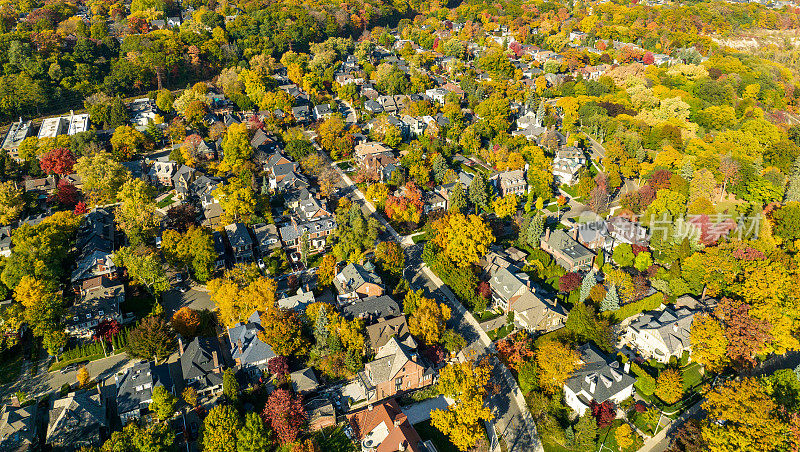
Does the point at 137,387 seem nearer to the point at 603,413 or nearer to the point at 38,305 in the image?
the point at 38,305

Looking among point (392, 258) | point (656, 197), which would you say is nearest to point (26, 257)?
point (392, 258)

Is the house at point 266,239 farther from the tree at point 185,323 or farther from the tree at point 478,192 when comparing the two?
the tree at point 478,192

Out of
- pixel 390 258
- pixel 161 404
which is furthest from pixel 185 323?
pixel 390 258

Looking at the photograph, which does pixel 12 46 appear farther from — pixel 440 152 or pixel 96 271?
pixel 440 152

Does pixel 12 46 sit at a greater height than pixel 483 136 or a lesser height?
greater

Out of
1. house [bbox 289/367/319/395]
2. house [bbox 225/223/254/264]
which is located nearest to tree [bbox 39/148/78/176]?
house [bbox 225/223/254/264]

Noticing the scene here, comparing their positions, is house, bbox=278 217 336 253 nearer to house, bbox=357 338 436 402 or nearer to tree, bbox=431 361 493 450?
house, bbox=357 338 436 402
